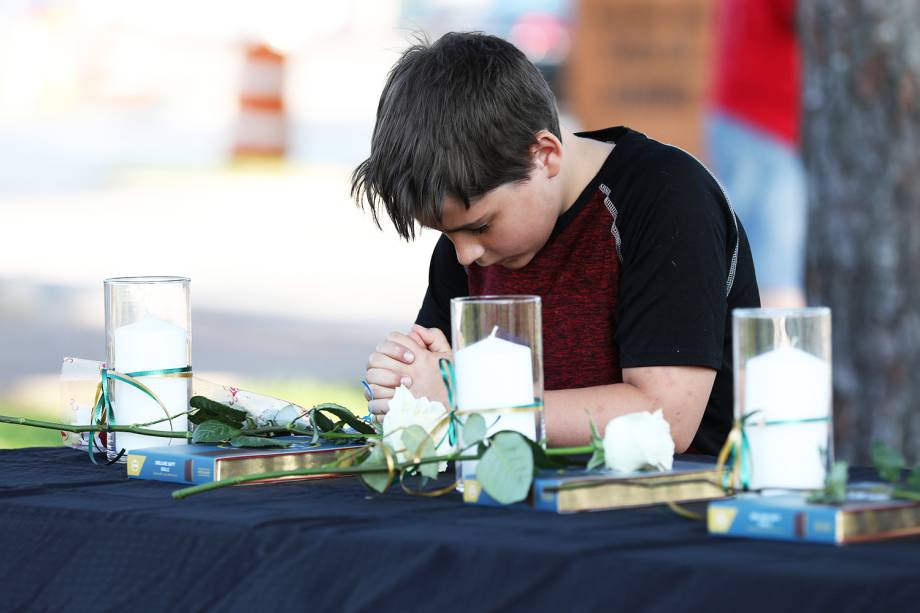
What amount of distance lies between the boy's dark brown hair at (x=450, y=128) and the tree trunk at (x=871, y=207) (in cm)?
221

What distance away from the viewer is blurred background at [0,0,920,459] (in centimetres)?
448

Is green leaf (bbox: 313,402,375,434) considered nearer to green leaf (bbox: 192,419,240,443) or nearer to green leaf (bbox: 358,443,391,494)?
green leaf (bbox: 192,419,240,443)

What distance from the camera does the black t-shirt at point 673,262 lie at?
2383mm

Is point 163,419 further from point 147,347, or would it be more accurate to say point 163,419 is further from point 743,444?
point 743,444

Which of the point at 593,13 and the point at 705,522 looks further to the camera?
the point at 593,13

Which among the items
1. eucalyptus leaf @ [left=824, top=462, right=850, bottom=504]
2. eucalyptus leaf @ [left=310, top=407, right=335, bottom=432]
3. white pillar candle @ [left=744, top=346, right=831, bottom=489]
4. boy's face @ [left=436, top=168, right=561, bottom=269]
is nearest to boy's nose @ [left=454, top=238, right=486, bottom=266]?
boy's face @ [left=436, top=168, right=561, bottom=269]

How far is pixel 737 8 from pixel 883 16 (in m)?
2.04

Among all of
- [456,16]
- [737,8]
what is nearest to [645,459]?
[737,8]

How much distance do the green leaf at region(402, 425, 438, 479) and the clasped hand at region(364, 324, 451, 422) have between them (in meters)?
0.44

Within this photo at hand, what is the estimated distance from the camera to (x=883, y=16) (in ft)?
14.4

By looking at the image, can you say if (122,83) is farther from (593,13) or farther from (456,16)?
(593,13)

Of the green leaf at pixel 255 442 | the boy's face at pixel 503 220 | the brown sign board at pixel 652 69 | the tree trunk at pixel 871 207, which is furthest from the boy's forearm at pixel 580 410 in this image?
the brown sign board at pixel 652 69

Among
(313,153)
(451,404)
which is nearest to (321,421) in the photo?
(451,404)

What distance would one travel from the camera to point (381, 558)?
5.31 feet
